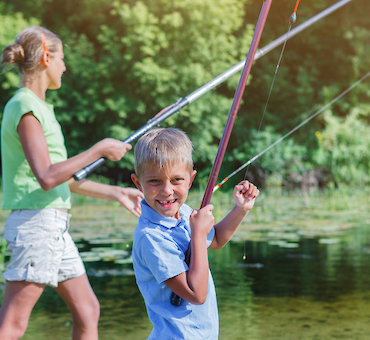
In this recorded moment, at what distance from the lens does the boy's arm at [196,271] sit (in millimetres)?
1971

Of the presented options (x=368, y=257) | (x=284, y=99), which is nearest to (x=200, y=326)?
(x=368, y=257)

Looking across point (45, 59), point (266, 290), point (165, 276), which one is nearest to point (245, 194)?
point (165, 276)

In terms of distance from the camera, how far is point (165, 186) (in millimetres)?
2066

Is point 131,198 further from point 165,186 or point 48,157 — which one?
point 165,186

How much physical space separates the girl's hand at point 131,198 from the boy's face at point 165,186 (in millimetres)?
876

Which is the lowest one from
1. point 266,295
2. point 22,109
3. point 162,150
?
point 266,295

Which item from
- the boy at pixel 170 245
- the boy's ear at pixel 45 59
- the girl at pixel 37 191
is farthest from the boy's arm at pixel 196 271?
the boy's ear at pixel 45 59

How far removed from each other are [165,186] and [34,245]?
87cm

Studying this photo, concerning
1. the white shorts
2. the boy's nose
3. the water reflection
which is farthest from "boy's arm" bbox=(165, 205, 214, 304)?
the water reflection

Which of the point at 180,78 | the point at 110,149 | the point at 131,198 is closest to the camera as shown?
the point at 110,149

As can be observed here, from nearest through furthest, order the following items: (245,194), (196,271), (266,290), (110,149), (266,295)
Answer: (196,271), (245,194), (110,149), (266,295), (266,290)

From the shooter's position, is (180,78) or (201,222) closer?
(201,222)

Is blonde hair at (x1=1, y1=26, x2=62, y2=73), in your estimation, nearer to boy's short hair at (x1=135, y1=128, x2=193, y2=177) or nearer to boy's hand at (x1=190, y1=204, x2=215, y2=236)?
boy's short hair at (x1=135, y1=128, x2=193, y2=177)

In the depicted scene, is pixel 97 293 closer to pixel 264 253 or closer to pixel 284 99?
pixel 264 253
